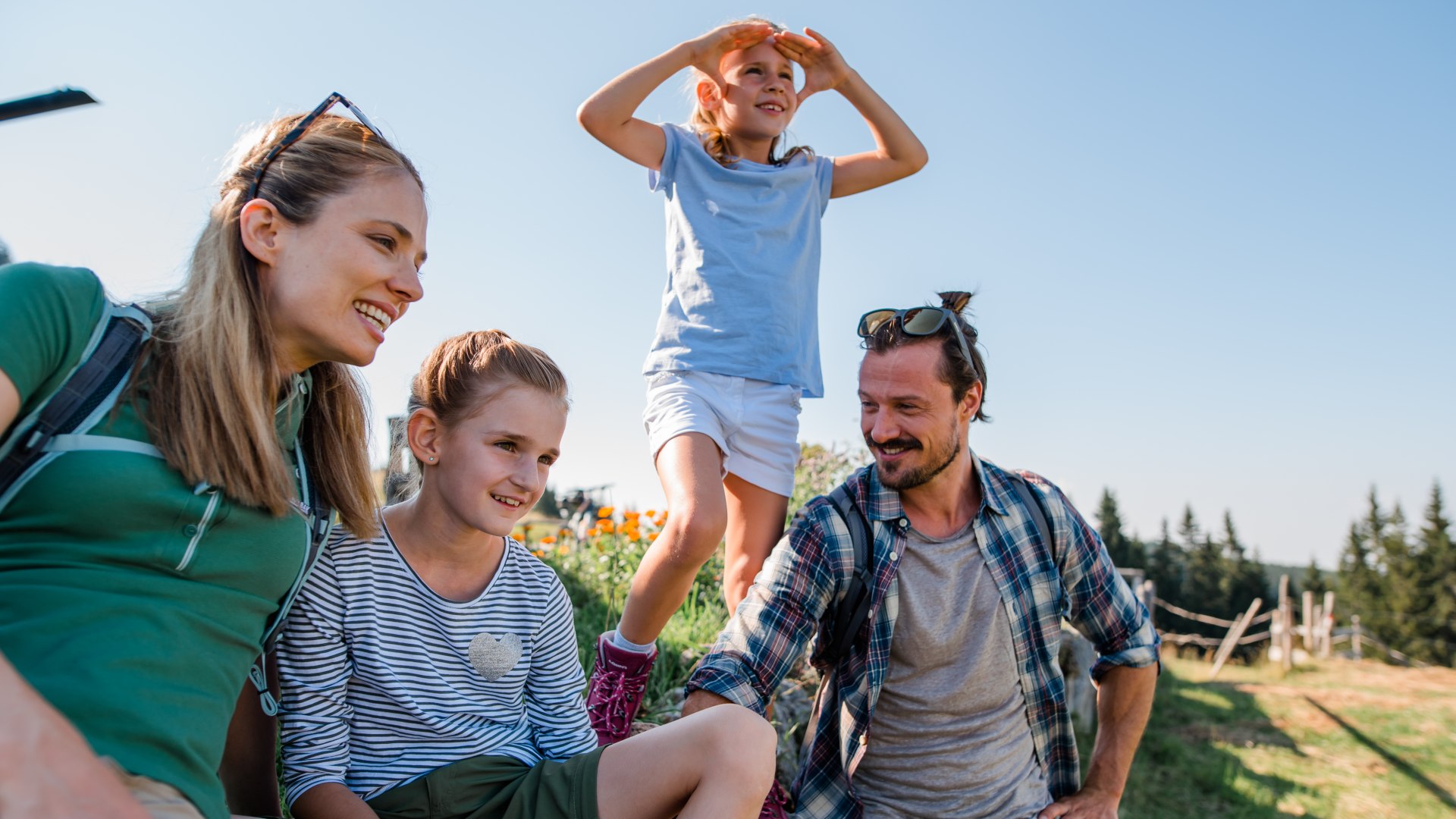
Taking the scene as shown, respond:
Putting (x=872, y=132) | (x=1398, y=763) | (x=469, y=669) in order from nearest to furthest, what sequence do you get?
(x=469, y=669), (x=872, y=132), (x=1398, y=763)

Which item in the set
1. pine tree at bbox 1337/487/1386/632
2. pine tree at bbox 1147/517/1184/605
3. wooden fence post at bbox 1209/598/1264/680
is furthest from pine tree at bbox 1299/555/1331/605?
wooden fence post at bbox 1209/598/1264/680

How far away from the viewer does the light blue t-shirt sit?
10.4 ft

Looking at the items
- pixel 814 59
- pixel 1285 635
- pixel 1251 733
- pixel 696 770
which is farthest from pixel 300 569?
pixel 1285 635

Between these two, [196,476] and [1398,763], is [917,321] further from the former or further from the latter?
[1398,763]

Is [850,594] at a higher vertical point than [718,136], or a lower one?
lower

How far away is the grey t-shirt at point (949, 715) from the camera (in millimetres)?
2648

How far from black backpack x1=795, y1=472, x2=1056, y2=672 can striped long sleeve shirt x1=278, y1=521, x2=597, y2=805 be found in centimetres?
88

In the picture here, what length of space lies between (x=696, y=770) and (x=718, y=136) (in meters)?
2.33

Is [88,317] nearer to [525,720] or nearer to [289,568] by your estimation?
[289,568]

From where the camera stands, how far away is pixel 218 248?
5.55ft

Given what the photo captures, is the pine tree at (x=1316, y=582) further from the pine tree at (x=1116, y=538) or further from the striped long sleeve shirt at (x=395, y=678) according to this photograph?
the striped long sleeve shirt at (x=395, y=678)

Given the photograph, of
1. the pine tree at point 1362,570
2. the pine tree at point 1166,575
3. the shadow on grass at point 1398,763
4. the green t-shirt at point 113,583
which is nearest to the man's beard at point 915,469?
the green t-shirt at point 113,583

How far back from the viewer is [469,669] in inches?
77.9

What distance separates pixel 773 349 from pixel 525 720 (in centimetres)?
153
